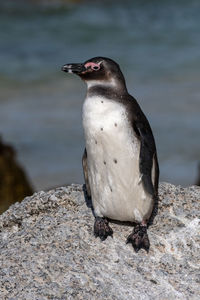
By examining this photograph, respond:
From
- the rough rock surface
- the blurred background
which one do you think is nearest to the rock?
→ the blurred background

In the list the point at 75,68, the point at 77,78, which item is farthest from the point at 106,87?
the point at 77,78

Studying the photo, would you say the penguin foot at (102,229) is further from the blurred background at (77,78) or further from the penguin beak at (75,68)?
the blurred background at (77,78)

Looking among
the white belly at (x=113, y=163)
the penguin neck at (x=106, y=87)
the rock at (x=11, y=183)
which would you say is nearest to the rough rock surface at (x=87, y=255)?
the white belly at (x=113, y=163)

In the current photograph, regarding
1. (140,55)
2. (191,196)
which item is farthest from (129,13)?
(191,196)

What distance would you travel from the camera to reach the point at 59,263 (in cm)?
431

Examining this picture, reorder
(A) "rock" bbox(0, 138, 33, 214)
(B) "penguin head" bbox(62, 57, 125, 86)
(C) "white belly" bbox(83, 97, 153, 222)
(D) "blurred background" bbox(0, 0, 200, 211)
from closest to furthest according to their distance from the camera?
(C) "white belly" bbox(83, 97, 153, 222) → (B) "penguin head" bbox(62, 57, 125, 86) → (A) "rock" bbox(0, 138, 33, 214) → (D) "blurred background" bbox(0, 0, 200, 211)

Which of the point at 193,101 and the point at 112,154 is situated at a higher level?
the point at 112,154

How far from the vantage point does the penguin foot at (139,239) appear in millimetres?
4398

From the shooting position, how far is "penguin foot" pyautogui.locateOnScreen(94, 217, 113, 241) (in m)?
4.49

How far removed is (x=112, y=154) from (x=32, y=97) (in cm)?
1241

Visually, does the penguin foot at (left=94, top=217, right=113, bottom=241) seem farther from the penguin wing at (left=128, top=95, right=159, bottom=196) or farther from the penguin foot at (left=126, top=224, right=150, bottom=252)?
the penguin wing at (left=128, top=95, right=159, bottom=196)

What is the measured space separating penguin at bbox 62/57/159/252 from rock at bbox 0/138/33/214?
394cm

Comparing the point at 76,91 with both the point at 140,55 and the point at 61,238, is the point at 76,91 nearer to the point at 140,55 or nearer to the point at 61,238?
the point at 140,55

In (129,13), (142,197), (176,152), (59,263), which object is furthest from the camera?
(129,13)
